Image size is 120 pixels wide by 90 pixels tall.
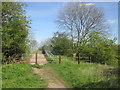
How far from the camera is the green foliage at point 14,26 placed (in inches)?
396

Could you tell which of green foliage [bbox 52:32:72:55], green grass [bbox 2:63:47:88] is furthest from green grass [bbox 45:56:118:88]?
green foliage [bbox 52:32:72:55]

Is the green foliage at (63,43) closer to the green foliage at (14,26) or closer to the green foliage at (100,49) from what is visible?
the green foliage at (100,49)

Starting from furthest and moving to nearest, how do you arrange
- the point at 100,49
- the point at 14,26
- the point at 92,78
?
the point at 100,49 → the point at 14,26 → the point at 92,78

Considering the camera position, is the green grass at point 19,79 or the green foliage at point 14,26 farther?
the green foliage at point 14,26

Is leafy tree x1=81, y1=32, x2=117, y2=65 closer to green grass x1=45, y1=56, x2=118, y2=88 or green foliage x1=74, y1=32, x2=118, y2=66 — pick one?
green foliage x1=74, y1=32, x2=118, y2=66

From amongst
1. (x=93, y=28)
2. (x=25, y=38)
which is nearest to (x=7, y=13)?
(x=25, y=38)

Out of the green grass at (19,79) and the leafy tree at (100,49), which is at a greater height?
the leafy tree at (100,49)

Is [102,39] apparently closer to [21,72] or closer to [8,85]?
[21,72]

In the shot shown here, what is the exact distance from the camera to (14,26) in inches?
428

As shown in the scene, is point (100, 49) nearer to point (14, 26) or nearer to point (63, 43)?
point (14, 26)

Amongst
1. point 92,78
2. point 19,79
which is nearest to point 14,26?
point 19,79

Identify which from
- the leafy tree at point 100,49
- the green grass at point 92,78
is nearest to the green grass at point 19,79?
the green grass at point 92,78

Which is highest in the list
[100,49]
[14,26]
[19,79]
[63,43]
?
[14,26]

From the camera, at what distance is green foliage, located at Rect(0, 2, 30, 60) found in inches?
396
